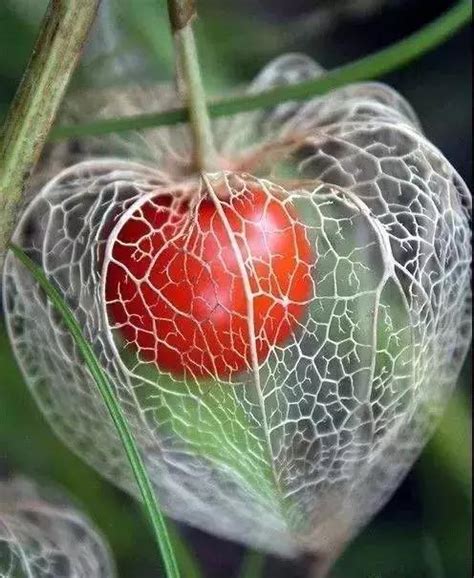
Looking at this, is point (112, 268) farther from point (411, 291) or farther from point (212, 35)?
point (212, 35)

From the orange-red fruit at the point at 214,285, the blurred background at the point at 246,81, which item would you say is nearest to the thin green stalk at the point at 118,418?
the orange-red fruit at the point at 214,285

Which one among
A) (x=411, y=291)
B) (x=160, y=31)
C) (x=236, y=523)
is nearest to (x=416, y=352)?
(x=411, y=291)

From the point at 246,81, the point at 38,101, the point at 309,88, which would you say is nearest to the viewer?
the point at 38,101

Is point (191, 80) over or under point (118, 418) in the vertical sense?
over

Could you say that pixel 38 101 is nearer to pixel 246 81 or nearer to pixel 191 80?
pixel 191 80

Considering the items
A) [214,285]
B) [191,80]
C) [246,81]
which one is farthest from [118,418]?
[246,81]

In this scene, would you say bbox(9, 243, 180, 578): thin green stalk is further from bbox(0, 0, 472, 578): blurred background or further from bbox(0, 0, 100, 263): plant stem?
bbox(0, 0, 472, 578): blurred background

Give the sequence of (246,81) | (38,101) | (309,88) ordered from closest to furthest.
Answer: (38,101)
(309,88)
(246,81)
